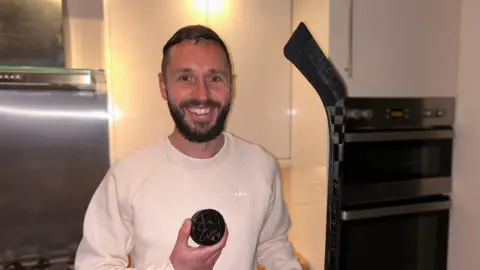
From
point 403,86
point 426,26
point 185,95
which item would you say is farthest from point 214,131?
point 426,26

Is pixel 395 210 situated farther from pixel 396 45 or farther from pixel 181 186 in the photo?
pixel 181 186

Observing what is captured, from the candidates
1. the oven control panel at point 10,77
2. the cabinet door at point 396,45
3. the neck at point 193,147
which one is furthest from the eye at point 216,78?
the oven control panel at point 10,77

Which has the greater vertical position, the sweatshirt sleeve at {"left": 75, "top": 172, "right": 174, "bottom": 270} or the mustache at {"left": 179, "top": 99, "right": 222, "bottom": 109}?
the mustache at {"left": 179, "top": 99, "right": 222, "bottom": 109}

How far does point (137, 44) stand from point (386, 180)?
1.05 metres

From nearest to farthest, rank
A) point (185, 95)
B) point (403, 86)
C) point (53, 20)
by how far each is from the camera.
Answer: point (185, 95), point (53, 20), point (403, 86)

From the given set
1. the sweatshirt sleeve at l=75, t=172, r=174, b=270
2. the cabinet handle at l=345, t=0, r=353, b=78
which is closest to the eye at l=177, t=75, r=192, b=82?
the sweatshirt sleeve at l=75, t=172, r=174, b=270

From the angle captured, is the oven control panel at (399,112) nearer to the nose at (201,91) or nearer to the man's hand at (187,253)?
the nose at (201,91)

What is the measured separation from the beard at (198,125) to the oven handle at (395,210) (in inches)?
28.1

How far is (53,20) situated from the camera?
1.41 metres

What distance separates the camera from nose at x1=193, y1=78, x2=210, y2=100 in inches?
34.3

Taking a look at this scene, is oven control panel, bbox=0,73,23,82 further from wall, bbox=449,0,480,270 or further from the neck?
wall, bbox=449,0,480,270

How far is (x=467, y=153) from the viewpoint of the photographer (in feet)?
5.06

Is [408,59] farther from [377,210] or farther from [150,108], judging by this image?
[150,108]

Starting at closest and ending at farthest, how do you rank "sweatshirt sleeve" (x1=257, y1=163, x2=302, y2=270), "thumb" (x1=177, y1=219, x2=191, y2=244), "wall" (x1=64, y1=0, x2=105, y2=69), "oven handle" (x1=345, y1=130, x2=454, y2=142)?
"thumb" (x1=177, y1=219, x2=191, y2=244) → "sweatshirt sleeve" (x1=257, y1=163, x2=302, y2=270) → "oven handle" (x1=345, y1=130, x2=454, y2=142) → "wall" (x1=64, y1=0, x2=105, y2=69)
